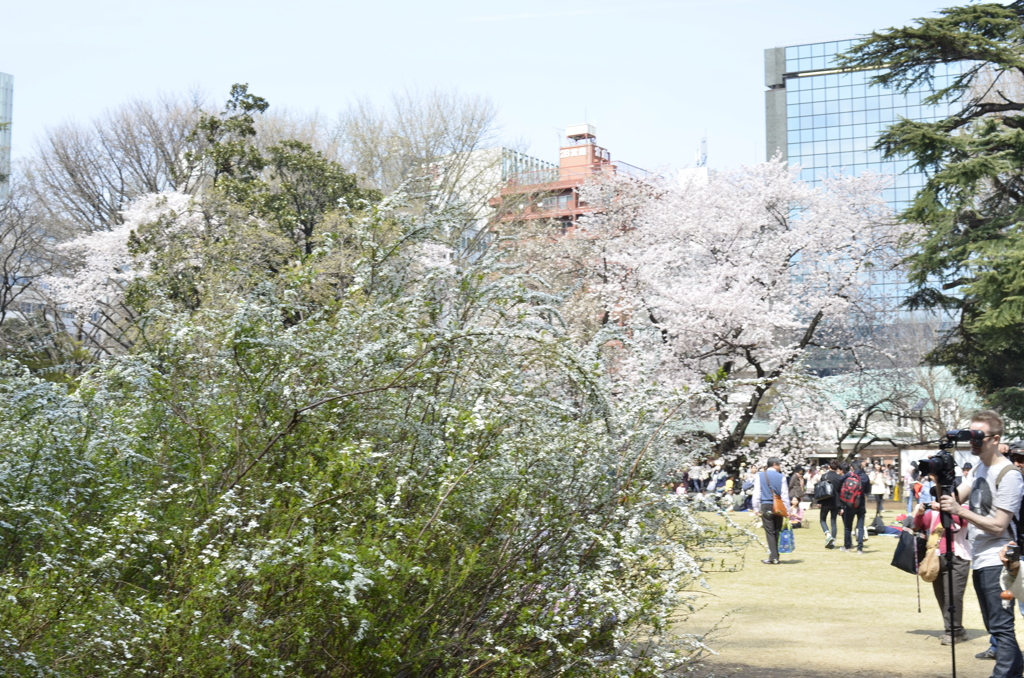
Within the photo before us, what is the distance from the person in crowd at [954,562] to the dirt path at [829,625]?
20 cm

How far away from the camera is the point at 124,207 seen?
115 feet

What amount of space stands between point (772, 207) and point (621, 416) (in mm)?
29953

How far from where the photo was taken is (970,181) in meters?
23.7

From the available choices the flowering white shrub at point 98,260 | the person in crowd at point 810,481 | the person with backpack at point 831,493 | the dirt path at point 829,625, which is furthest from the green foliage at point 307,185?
the dirt path at point 829,625

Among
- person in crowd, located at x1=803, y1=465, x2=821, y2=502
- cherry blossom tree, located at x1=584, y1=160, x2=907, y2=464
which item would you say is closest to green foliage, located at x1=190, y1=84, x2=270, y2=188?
cherry blossom tree, located at x1=584, y1=160, x2=907, y2=464

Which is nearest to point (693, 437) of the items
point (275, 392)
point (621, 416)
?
point (621, 416)

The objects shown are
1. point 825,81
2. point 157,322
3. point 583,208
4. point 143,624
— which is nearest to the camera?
point 143,624

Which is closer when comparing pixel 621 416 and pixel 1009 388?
pixel 621 416

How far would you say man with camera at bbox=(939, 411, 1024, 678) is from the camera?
6512 millimetres

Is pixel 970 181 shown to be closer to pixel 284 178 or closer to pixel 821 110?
pixel 284 178

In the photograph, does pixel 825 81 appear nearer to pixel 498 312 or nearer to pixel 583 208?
pixel 583 208

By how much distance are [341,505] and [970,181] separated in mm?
22619

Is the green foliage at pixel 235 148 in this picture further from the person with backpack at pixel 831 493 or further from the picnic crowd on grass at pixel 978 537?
the picnic crowd on grass at pixel 978 537

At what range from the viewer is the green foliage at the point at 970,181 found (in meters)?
23.7
